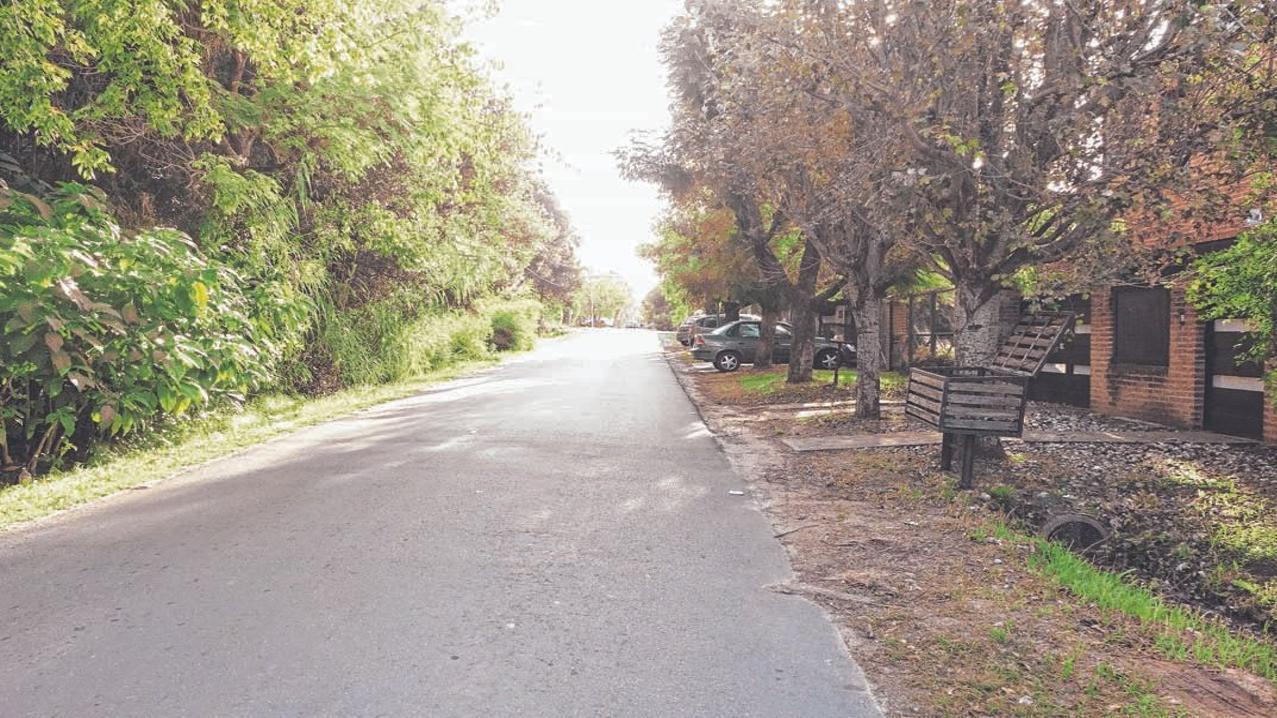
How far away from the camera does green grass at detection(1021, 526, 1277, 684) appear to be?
3746 millimetres

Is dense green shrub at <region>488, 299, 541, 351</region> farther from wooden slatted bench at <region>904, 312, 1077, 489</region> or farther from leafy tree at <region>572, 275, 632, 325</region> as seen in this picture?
leafy tree at <region>572, 275, 632, 325</region>

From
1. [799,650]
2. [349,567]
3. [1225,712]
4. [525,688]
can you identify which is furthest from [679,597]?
[1225,712]

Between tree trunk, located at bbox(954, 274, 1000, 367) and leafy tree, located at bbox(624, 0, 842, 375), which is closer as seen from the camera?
tree trunk, located at bbox(954, 274, 1000, 367)

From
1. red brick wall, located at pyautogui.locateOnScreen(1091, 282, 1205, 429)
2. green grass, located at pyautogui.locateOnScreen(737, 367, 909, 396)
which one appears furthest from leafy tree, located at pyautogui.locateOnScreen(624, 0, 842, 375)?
red brick wall, located at pyautogui.locateOnScreen(1091, 282, 1205, 429)

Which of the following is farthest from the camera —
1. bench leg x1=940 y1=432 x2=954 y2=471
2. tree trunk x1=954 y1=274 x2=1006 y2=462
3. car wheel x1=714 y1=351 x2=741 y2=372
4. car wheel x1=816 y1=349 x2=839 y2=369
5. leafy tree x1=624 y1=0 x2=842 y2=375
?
car wheel x1=714 y1=351 x2=741 y2=372

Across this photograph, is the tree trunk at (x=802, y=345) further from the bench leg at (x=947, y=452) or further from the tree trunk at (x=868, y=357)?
the bench leg at (x=947, y=452)

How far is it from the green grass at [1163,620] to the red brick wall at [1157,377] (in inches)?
275

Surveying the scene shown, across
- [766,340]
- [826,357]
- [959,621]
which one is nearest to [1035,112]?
[959,621]

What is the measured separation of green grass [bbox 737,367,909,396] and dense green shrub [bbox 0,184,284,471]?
1144cm

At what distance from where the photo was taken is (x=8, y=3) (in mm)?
7605

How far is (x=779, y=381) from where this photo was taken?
1844 cm

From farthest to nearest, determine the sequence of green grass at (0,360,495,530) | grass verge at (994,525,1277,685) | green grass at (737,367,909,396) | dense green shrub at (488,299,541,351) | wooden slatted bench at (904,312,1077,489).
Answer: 1. dense green shrub at (488,299,541,351)
2. green grass at (737,367,909,396)
3. wooden slatted bench at (904,312,1077,489)
4. green grass at (0,360,495,530)
5. grass verge at (994,525,1277,685)

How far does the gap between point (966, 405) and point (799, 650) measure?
167 inches

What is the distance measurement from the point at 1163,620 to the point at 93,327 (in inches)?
321
